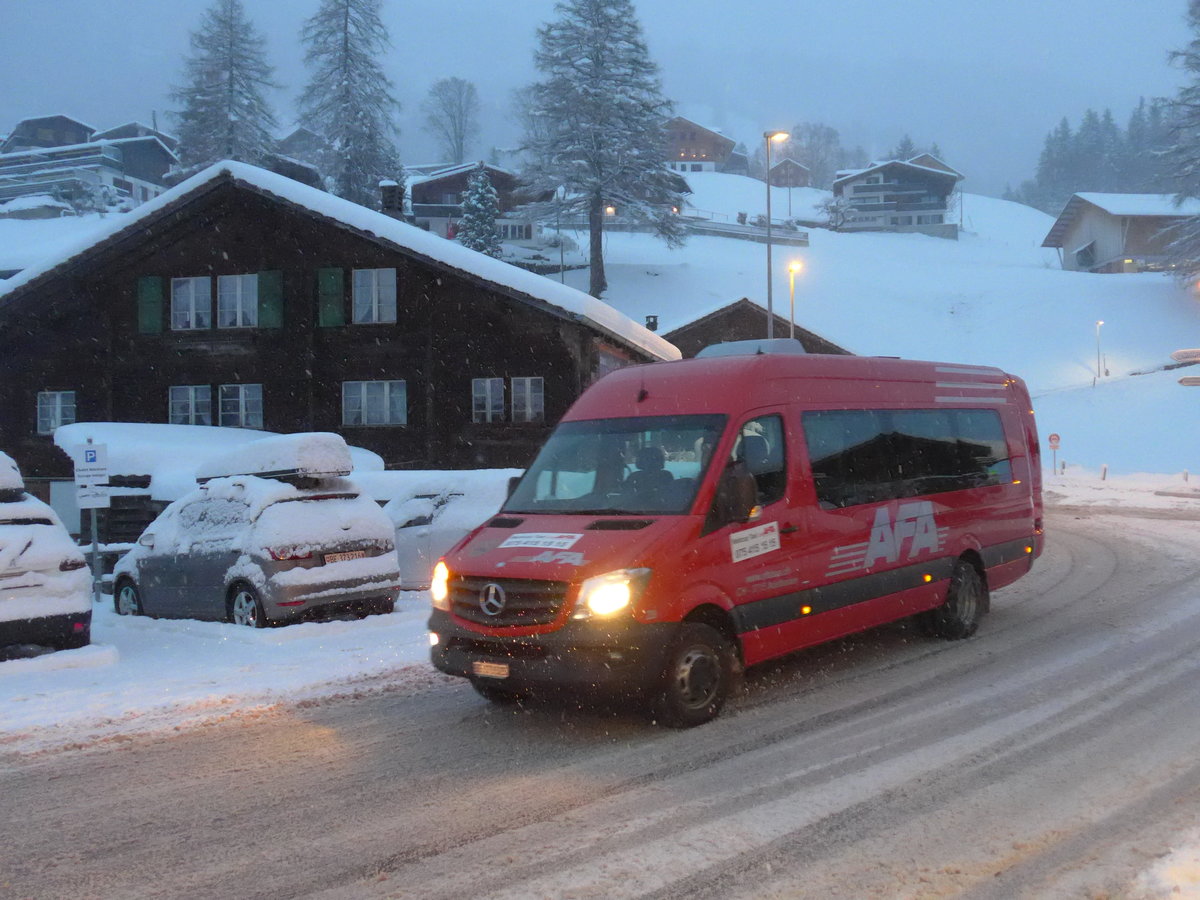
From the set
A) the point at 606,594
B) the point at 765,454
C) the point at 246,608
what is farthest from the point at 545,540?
the point at 246,608

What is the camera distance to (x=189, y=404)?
30.7 metres

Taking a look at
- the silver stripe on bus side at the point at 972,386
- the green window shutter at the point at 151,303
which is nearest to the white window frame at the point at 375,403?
the green window shutter at the point at 151,303

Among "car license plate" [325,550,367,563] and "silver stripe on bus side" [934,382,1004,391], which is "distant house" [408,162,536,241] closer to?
"car license plate" [325,550,367,563]

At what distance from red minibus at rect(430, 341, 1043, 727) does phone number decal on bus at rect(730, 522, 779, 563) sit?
14 mm

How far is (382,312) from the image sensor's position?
1157 inches

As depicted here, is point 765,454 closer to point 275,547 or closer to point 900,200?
point 275,547

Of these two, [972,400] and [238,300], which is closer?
[972,400]

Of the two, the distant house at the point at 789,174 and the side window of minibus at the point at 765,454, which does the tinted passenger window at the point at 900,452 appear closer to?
the side window of minibus at the point at 765,454

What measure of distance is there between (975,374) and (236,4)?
222 feet

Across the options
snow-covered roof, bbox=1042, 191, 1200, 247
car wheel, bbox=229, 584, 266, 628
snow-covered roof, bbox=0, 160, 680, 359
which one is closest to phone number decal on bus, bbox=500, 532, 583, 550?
car wheel, bbox=229, 584, 266, 628

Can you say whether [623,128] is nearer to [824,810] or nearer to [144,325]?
[144,325]

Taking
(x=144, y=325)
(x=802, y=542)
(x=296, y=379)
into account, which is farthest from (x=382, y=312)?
(x=802, y=542)

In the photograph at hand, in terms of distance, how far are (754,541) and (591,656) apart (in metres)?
1.57

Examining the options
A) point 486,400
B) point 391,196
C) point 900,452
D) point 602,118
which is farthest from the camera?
point 602,118
